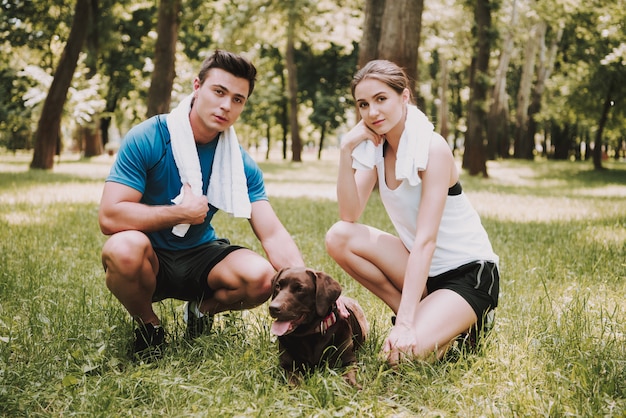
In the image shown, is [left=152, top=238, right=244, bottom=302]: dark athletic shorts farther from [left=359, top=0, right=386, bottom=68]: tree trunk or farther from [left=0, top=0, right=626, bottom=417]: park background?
Answer: [left=359, top=0, right=386, bottom=68]: tree trunk

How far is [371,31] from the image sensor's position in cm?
1310

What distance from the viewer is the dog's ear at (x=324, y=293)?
3.14 meters

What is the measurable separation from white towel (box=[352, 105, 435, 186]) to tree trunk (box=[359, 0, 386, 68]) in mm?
9139

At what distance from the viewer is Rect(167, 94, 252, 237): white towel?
12.5 ft

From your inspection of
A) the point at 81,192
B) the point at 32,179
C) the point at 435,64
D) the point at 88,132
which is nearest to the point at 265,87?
the point at 88,132

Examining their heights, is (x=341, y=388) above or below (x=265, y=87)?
below

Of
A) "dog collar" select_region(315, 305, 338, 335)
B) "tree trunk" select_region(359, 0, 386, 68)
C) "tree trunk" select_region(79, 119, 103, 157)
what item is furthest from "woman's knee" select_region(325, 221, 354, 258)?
"tree trunk" select_region(79, 119, 103, 157)

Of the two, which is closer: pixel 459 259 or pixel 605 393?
pixel 605 393

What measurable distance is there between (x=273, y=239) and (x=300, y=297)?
37.3 inches

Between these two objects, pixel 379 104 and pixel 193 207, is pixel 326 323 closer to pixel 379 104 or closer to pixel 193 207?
pixel 193 207

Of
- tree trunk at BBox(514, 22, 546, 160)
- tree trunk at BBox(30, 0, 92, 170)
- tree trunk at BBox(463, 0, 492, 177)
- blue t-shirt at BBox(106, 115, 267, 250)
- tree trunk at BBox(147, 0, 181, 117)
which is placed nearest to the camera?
blue t-shirt at BBox(106, 115, 267, 250)

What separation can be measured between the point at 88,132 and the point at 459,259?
3265 cm

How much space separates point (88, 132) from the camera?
33.2 meters

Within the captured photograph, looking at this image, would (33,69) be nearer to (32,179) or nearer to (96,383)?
(32,179)
